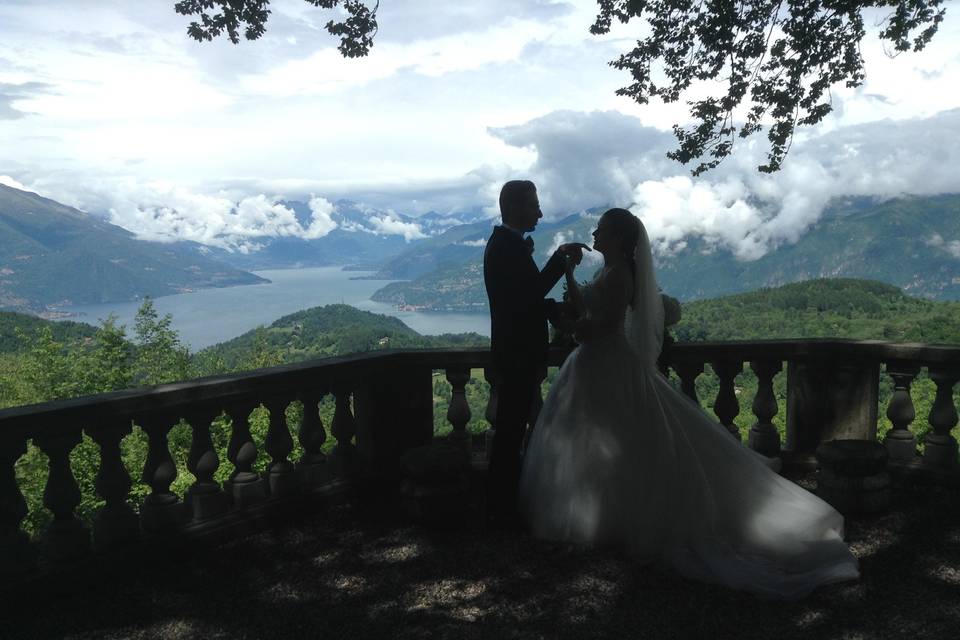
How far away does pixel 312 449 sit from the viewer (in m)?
5.02

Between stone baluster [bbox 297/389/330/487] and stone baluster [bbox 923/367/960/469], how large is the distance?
4.53 metres

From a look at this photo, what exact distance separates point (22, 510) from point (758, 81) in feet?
31.1

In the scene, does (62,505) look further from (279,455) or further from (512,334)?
(512,334)

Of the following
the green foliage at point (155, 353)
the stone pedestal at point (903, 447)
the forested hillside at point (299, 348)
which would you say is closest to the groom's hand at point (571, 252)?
the forested hillside at point (299, 348)

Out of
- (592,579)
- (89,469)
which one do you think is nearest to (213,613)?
(592,579)

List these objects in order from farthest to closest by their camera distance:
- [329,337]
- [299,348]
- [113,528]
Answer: [329,337] < [299,348] < [113,528]

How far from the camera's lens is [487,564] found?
409 centimetres

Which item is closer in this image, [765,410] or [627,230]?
[627,230]

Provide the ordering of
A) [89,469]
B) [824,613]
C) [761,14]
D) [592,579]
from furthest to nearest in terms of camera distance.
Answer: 1. [89,469]
2. [761,14]
3. [592,579]
4. [824,613]

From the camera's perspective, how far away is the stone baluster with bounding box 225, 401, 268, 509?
4496mm

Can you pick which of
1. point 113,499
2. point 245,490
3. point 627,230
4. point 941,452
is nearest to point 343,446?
point 245,490

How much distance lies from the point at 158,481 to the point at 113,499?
252mm

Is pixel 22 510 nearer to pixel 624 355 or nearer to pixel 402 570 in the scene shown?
pixel 402 570

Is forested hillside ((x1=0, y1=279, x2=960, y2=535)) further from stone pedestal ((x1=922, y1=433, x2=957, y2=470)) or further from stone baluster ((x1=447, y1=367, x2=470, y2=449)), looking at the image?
stone pedestal ((x1=922, y1=433, x2=957, y2=470))
